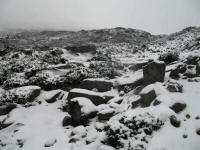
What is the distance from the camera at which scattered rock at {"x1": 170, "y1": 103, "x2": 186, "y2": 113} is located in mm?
7262

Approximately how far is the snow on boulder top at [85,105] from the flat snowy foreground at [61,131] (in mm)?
645

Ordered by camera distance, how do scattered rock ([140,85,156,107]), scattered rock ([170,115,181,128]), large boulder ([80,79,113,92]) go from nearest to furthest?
scattered rock ([170,115,181,128]) < scattered rock ([140,85,156,107]) < large boulder ([80,79,113,92])

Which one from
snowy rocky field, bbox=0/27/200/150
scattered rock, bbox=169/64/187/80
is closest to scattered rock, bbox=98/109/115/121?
snowy rocky field, bbox=0/27/200/150

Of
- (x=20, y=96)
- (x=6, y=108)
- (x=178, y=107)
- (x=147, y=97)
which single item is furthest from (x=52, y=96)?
(x=178, y=107)

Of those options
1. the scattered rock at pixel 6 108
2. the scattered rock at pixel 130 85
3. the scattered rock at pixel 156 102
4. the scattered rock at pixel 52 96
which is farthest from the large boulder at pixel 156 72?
the scattered rock at pixel 6 108

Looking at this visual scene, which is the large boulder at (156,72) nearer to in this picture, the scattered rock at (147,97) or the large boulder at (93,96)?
the scattered rock at (147,97)

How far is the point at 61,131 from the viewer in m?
8.29

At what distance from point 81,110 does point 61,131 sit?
4.30 feet

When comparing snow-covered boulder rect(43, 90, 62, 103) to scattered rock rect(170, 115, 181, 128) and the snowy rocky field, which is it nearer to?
the snowy rocky field

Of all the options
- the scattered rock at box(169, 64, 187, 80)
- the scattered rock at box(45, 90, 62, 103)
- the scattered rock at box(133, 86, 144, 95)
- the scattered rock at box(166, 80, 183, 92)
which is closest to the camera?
the scattered rock at box(166, 80, 183, 92)

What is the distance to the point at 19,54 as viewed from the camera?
19250 millimetres

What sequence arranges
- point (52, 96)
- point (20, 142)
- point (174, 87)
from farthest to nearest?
point (52, 96), point (174, 87), point (20, 142)

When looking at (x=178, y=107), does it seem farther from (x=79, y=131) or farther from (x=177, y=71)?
(x=79, y=131)

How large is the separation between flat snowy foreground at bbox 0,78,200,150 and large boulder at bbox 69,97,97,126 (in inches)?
19.2
